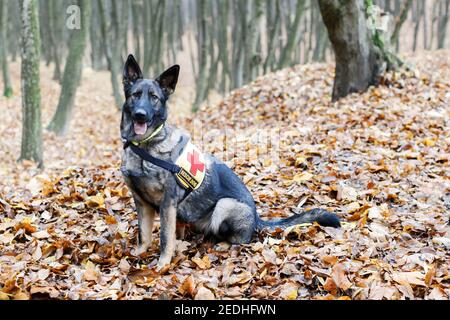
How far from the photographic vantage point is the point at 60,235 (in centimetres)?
546

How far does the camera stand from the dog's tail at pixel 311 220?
510 centimetres

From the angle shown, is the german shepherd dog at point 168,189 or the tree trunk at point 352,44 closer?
the german shepherd dog at point 168,189

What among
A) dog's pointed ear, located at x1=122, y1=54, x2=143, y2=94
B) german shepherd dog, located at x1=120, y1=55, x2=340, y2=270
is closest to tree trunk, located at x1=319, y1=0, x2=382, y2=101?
german shepherd dog, located at x1=120, y1=55, x2=340, y2=270

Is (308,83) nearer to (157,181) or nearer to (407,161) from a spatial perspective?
(407,161)

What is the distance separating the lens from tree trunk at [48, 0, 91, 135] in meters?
15.3

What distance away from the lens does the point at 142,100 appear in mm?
4469

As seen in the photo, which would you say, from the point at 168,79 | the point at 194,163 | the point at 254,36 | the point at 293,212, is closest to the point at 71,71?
the point at 254,36

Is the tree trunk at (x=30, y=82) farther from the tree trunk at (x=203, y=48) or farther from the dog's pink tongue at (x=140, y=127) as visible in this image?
the tree trunk at (x=203, y=48)

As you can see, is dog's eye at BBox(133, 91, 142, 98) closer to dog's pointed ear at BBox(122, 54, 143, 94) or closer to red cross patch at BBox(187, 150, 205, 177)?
dog's pointed ear at BBox(122, 54, 143, 94)

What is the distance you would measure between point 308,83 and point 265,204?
8757 millimetres

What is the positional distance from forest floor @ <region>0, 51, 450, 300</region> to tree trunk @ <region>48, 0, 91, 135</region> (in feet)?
15.7

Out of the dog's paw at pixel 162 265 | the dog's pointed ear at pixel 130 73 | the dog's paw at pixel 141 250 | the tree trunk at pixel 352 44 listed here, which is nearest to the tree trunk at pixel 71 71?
the tree trunk at pixel 352 44

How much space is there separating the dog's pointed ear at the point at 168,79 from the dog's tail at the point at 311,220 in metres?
1.75
